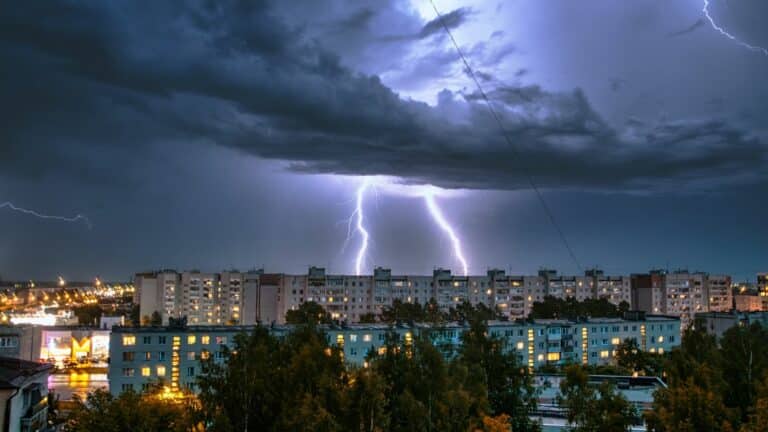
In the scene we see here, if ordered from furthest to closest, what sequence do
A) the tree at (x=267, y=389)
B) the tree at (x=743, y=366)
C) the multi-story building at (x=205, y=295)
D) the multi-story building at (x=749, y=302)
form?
the multi-story building at (x=749, y=302) → the multi-story building at (x=205, y=295) → the tree at (x=743, y=366) → the tree at (x=267, y=389)

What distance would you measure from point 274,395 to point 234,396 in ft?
2.87

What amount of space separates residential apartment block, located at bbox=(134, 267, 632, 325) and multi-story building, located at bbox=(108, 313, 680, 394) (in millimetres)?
24663

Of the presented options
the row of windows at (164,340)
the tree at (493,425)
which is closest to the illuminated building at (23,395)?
the tree at (493,425)

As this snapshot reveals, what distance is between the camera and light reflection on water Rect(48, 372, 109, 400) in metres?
31.5

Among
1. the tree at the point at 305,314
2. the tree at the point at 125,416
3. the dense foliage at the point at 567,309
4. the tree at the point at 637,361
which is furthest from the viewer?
the dense foliage at the point at 567,309

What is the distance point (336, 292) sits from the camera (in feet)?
205

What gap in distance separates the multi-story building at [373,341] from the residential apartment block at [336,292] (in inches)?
971

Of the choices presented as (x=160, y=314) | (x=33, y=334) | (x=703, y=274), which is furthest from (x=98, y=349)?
(x=703, y=274)

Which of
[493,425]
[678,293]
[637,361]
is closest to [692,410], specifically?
[493,425]

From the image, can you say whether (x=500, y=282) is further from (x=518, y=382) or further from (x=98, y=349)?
(x=518, y=382)

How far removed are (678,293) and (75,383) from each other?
62.1 meters

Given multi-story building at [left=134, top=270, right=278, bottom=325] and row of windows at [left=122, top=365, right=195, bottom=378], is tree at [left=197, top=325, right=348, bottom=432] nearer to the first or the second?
row of windows at [left=122, top=365, right=195, bottom=378]

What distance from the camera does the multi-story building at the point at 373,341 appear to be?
28.3m

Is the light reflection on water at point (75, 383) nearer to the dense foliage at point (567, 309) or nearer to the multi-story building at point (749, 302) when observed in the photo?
the dense foliage at point (567, 309)
